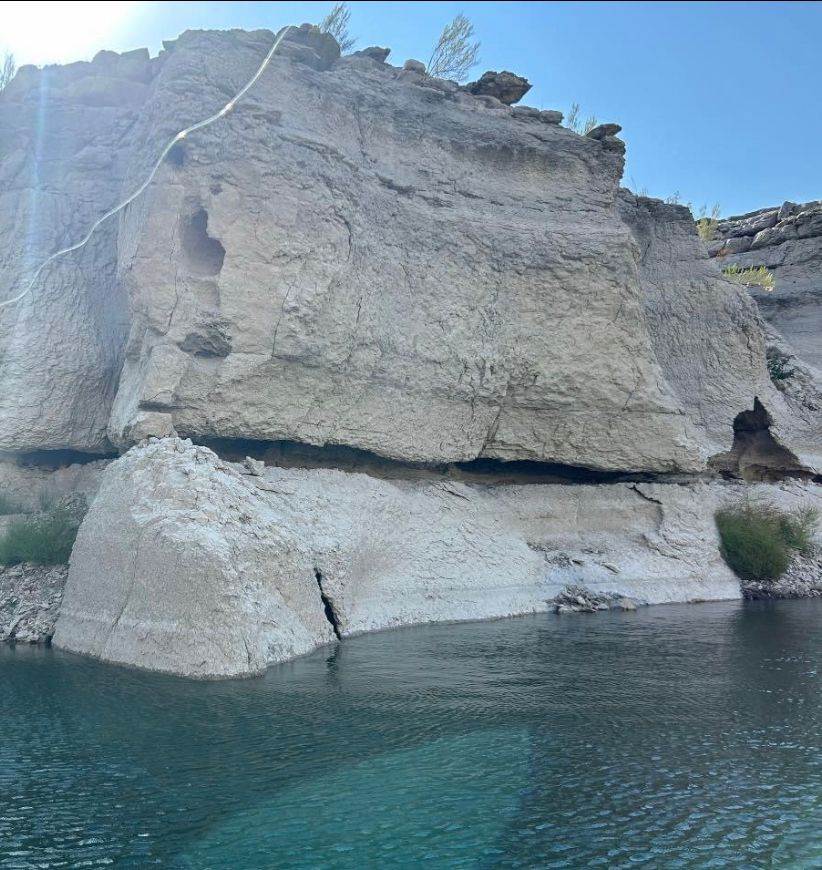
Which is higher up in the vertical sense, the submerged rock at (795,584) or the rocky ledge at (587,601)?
the submerged rock at (795,584)

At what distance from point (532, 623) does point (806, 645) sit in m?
3.55

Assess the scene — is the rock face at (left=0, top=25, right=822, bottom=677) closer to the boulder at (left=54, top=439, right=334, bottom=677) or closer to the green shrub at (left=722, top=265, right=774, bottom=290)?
the boulder at (left=54, top=439, right=334, bottom=677)

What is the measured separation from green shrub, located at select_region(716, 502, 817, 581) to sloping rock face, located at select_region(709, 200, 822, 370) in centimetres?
569

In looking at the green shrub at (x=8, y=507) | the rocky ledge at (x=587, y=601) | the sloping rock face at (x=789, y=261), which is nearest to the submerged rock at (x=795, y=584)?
the rocky ledge at (x=587, y=601)

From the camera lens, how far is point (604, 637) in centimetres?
1088

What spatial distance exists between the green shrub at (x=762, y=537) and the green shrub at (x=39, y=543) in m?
11.4

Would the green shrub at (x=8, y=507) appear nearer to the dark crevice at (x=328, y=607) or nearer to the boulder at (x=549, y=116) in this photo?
the dark crevice at (x=328, y=607)

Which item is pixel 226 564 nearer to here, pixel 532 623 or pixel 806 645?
pixel 532 623

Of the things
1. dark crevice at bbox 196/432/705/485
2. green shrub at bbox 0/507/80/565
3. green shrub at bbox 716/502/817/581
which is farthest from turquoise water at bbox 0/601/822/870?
green shrub at bbox 716/502/817/581

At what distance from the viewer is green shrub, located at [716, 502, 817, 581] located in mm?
15602

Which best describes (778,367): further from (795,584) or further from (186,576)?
(186,576)

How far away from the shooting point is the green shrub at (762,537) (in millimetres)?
15602

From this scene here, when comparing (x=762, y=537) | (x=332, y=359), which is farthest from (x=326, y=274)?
(x=762, y=537)

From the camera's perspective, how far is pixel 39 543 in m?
11.4
